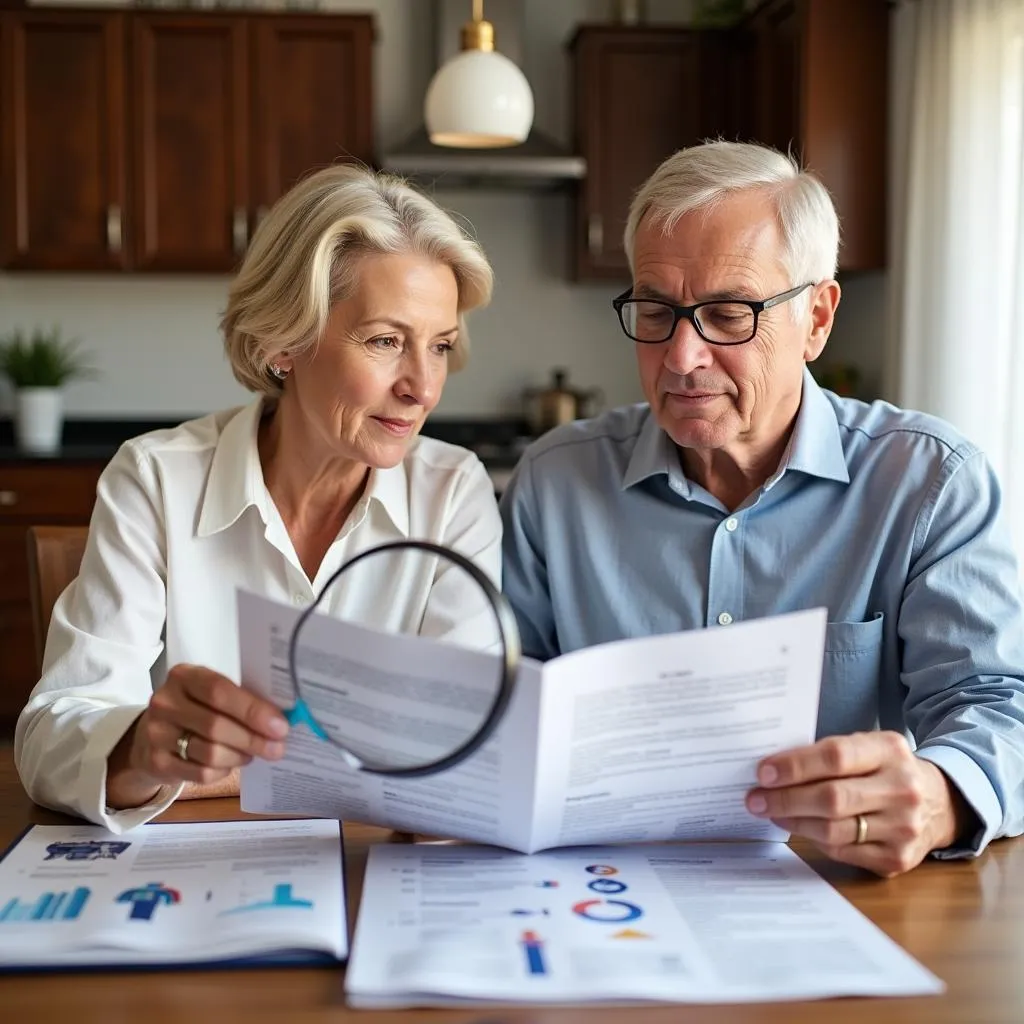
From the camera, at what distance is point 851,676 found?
164 cm

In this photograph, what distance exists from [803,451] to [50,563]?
101 cm

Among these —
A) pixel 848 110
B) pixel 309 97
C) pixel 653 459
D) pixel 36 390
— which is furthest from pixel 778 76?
pixel 653 459

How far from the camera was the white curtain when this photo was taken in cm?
335

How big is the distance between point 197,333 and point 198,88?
2.91ft

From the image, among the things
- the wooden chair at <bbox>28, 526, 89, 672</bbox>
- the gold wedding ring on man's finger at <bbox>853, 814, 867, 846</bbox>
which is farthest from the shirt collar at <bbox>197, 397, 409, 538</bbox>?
the gold wedding ring on man's finger at <bbox>853, 814, 867, 846</bbox>

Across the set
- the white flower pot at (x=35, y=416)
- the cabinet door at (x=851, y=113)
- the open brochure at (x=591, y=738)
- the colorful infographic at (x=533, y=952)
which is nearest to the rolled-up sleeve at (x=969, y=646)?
the open brochure at (x=591, y=738)

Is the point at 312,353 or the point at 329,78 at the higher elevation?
the point at 329,78

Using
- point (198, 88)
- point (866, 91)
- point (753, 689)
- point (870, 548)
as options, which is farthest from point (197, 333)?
point (753, 689)

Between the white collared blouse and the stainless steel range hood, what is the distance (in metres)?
2.78

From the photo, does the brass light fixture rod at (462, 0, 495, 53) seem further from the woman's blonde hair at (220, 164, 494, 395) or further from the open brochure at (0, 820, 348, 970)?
the open brochure at (0, 820, 348, 970)

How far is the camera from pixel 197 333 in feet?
16.3

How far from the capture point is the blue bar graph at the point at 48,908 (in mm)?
1071

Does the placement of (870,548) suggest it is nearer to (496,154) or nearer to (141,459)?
(141,459)

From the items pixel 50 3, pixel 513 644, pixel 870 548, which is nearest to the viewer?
pixel 513 644
